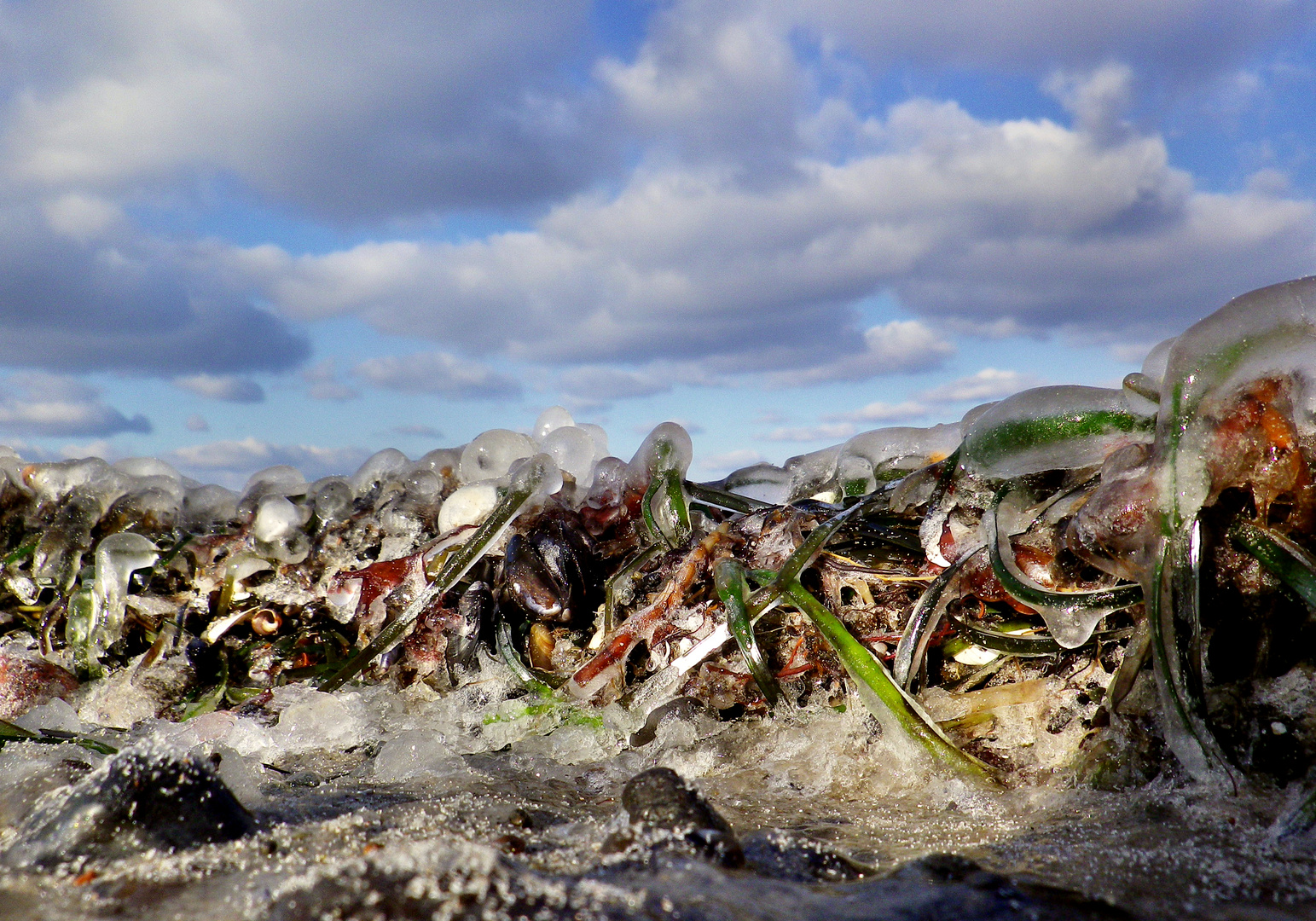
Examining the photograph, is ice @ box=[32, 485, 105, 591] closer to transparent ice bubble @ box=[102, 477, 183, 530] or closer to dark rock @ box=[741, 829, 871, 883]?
transparent ice bubble @ box=[102, 477, 183, 530]

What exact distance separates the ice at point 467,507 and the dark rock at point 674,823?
1613 mm

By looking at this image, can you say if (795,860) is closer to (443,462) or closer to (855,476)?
(855,476)

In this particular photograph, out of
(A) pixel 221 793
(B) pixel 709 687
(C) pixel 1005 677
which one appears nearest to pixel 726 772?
(B) pixel 709 687

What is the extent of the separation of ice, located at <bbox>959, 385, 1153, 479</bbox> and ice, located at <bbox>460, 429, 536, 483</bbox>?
1.85m

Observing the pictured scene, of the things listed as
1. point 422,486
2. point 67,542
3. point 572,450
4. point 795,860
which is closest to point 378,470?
point 422,486

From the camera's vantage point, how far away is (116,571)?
117 inches

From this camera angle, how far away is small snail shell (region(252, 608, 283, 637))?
2818 mm

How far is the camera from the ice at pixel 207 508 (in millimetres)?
3580

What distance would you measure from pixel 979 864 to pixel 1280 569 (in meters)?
0.66

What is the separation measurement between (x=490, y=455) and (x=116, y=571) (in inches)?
52.6

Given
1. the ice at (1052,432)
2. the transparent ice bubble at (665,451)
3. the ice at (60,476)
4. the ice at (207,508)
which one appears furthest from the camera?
the ice at (60,476)

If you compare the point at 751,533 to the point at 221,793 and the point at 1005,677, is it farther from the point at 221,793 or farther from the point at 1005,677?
the point at 221,793

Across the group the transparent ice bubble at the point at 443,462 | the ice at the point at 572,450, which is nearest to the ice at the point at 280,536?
the transparent ice bubble at the point at 443,462

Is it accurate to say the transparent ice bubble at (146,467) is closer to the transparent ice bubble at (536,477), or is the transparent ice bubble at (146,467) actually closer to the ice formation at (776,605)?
the ice formation at (776,605)
